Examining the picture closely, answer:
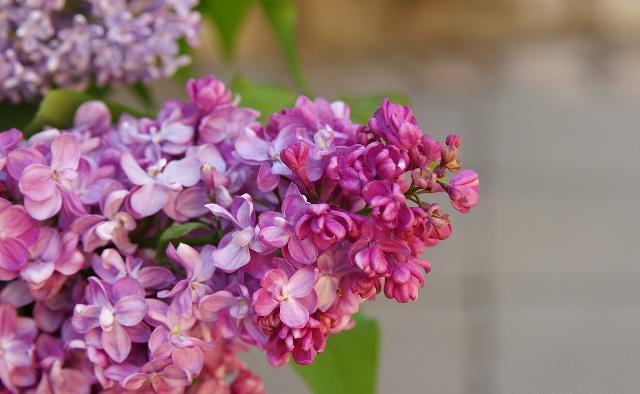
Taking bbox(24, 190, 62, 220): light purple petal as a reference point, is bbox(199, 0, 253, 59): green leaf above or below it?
below

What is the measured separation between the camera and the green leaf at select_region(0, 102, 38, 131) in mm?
316

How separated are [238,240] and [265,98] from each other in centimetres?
12

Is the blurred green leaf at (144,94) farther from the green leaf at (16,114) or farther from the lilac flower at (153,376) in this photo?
the lilac flower at (153,376)

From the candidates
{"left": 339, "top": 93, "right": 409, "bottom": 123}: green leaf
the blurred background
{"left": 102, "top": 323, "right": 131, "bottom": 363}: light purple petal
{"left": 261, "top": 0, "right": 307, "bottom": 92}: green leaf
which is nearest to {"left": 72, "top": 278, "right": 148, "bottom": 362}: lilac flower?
{"left": 102, "top": 323, "right": 131, "bottom": 363}: light purple petal

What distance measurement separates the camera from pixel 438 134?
1.07 m

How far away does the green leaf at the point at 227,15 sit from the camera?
454mm

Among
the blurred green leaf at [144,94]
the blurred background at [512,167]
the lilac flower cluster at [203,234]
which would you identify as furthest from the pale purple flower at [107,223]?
the blurred background at [512,167]

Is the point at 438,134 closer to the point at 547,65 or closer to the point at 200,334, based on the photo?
the point at 547,65

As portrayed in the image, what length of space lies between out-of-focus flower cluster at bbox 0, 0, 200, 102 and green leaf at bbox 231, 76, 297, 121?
3 cm

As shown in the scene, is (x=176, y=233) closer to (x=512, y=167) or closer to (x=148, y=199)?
(x=148, y=199)

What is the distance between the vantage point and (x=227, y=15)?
47 cm

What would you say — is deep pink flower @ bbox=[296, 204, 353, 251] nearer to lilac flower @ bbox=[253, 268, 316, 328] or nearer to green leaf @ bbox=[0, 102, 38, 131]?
lilac flower @ bbox=[253, 268, 316, 328]

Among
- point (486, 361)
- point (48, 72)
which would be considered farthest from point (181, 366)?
point (486, 361)

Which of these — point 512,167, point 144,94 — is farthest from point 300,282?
point 512,167
